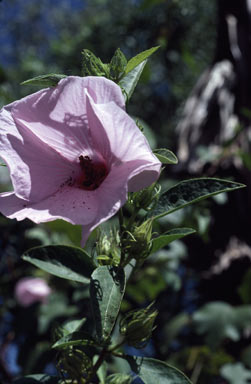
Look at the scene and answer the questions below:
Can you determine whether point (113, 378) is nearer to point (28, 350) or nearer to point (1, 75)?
point (28, 350)

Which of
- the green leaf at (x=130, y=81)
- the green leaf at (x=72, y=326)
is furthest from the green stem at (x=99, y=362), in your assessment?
the green leaf at (x=130, y=81)

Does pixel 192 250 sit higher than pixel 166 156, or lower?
lower

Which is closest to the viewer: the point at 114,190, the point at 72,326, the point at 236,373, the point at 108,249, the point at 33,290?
the point at 114,190

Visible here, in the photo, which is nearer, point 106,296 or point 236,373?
point 106,296

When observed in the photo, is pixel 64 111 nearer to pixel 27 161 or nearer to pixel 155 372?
pixel 27 161

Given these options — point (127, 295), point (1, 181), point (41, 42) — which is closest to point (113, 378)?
point (127, 295)

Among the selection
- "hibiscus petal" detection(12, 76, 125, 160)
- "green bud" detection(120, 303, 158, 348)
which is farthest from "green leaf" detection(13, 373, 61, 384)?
"hibiscus petal" detection(12, 76, 125, 160)

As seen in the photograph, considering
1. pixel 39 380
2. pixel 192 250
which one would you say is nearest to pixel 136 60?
pixel 39 380
